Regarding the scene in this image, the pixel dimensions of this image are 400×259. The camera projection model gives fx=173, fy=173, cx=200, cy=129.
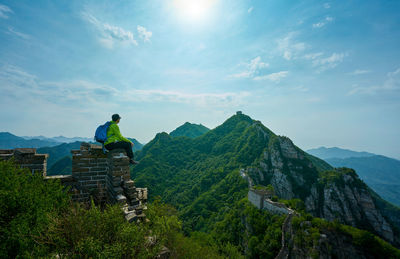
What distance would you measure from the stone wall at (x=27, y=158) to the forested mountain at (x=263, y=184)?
32.2 m

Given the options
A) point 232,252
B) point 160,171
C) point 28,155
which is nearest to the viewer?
point 28,155

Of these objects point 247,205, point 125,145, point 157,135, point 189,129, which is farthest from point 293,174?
point 189,129

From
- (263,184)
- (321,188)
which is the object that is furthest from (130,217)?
(321,188)

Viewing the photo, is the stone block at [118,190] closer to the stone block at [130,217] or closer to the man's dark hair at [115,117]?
the stone block at [130,217]

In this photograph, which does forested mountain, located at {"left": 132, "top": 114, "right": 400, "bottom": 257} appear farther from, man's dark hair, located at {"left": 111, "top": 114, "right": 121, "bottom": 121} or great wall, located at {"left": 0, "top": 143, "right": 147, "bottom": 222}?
man's dark hair, located at {"left": 111, "top": 114, "right": 121, "bottom": 121}

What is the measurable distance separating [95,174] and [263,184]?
59.6m

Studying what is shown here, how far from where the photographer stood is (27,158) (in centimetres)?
512

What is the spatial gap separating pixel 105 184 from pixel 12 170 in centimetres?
274

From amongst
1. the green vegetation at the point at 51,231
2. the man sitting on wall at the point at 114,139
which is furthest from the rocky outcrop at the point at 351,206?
the green vegetation at the point at 51,231

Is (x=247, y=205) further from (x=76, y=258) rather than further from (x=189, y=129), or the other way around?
(x=189, y=129)

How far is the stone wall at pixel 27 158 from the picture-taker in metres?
5.02

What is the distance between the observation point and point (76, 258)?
2.33 meters

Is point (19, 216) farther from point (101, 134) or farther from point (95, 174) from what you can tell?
point (101, 134)

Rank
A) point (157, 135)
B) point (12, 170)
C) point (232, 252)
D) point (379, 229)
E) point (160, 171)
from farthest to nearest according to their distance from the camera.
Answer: point (157, 135)
point (160, 171)
point (379, 229)
point (232, 252)
point (12, 170)
